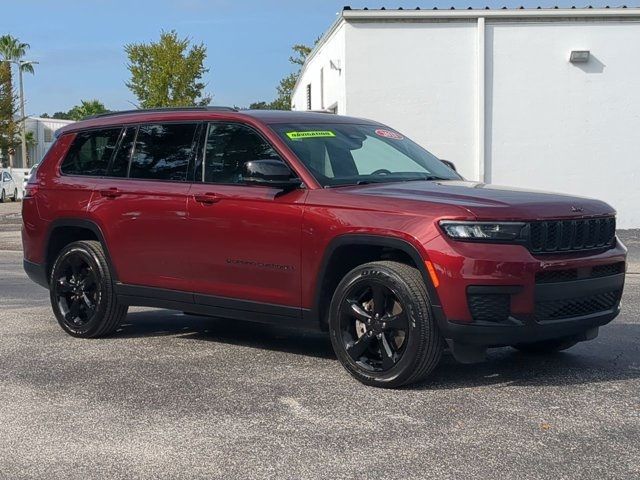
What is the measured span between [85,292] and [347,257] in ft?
8.84

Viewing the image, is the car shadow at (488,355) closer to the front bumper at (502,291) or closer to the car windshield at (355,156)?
the front bumper at (502,291)

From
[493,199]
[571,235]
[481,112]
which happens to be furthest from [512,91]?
[493,199]

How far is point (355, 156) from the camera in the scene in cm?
686

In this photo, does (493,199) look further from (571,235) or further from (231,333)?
(231,333)

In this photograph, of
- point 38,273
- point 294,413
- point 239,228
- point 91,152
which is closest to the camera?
point 294,413


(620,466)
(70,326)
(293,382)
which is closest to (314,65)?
(70,326)

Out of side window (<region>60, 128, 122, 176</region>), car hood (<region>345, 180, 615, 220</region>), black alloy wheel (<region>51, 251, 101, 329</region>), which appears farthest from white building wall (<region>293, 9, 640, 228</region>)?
car hood (<region>345, 180, 615, 220</region>)

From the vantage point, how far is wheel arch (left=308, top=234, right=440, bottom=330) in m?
5.84

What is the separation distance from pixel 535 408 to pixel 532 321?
0.52m

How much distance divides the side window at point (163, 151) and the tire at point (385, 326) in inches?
73.2

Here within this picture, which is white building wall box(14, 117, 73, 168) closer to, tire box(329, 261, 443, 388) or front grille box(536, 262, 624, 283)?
tire box(329, 261, 443, 388)

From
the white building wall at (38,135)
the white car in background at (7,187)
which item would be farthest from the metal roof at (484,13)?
the white building wall at (38,135)

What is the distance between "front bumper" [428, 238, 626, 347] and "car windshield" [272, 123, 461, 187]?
1.20 metres

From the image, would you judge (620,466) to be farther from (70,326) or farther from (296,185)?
(70,326)
